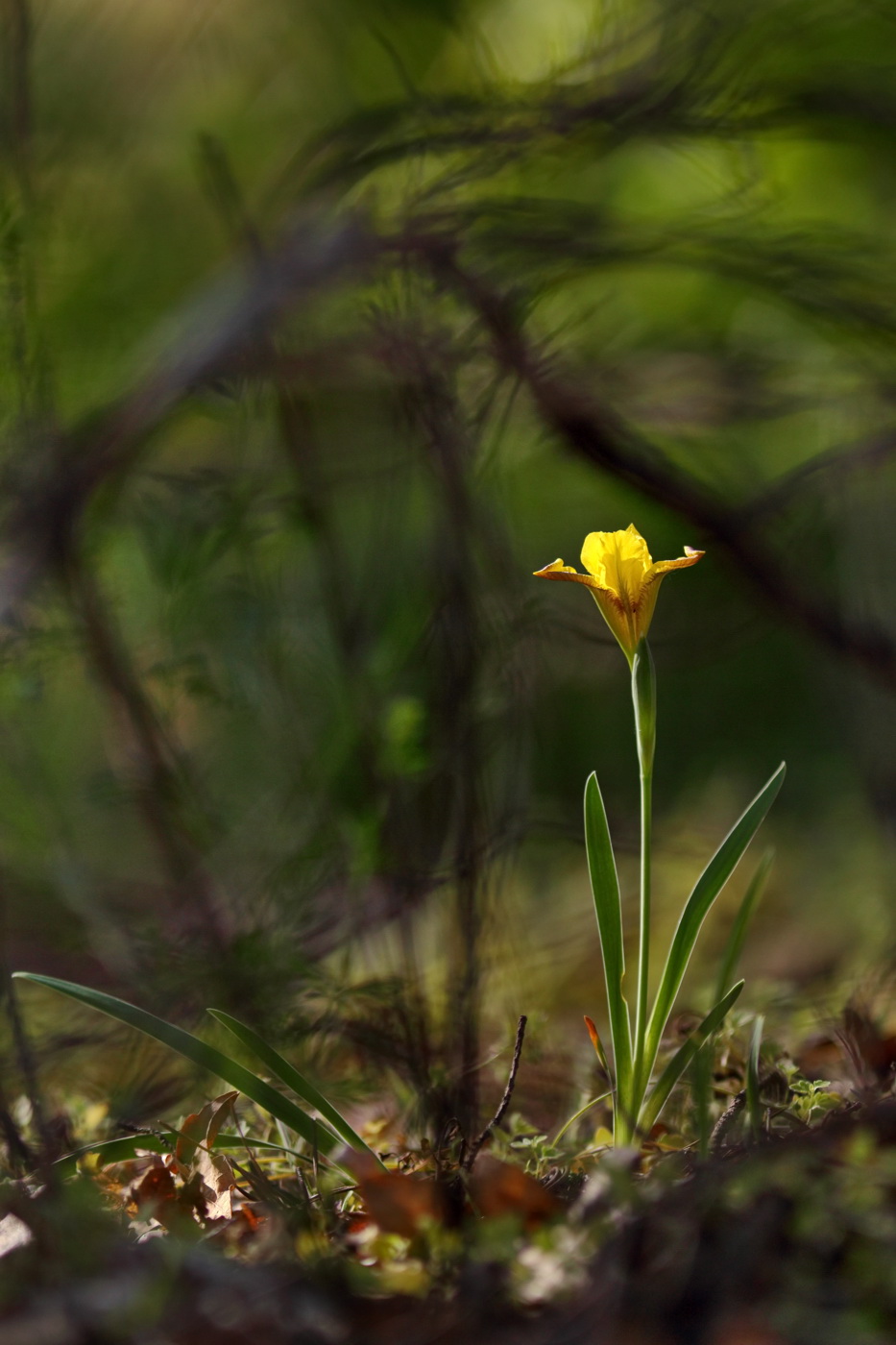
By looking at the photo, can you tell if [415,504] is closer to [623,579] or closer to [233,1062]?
[623,579]

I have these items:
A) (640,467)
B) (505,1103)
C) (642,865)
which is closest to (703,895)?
(642,865)

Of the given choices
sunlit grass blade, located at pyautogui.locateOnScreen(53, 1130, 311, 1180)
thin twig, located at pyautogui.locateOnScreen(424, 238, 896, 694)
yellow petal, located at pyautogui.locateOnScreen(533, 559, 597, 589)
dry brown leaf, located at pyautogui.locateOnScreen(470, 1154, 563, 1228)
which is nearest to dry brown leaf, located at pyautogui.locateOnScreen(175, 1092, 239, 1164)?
sunlit grass blade, located at pyautogui.locateOnScreen(53, 1130, 311, 1180)

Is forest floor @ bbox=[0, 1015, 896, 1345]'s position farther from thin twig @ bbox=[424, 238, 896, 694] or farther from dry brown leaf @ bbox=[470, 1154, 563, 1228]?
thin twig @ bbox=[424, 238, 896, 694]

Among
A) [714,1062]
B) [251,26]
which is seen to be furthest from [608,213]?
[251,26]

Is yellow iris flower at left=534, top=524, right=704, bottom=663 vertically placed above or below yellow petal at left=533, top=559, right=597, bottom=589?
below

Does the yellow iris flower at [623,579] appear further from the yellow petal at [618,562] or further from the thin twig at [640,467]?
the thin twig at [640,467]

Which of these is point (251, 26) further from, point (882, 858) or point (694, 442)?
point (882, 858)

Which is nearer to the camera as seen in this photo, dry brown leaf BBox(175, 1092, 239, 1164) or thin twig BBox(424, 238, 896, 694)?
dry brown leaf BBox(175, 1092, 239, 1164)
